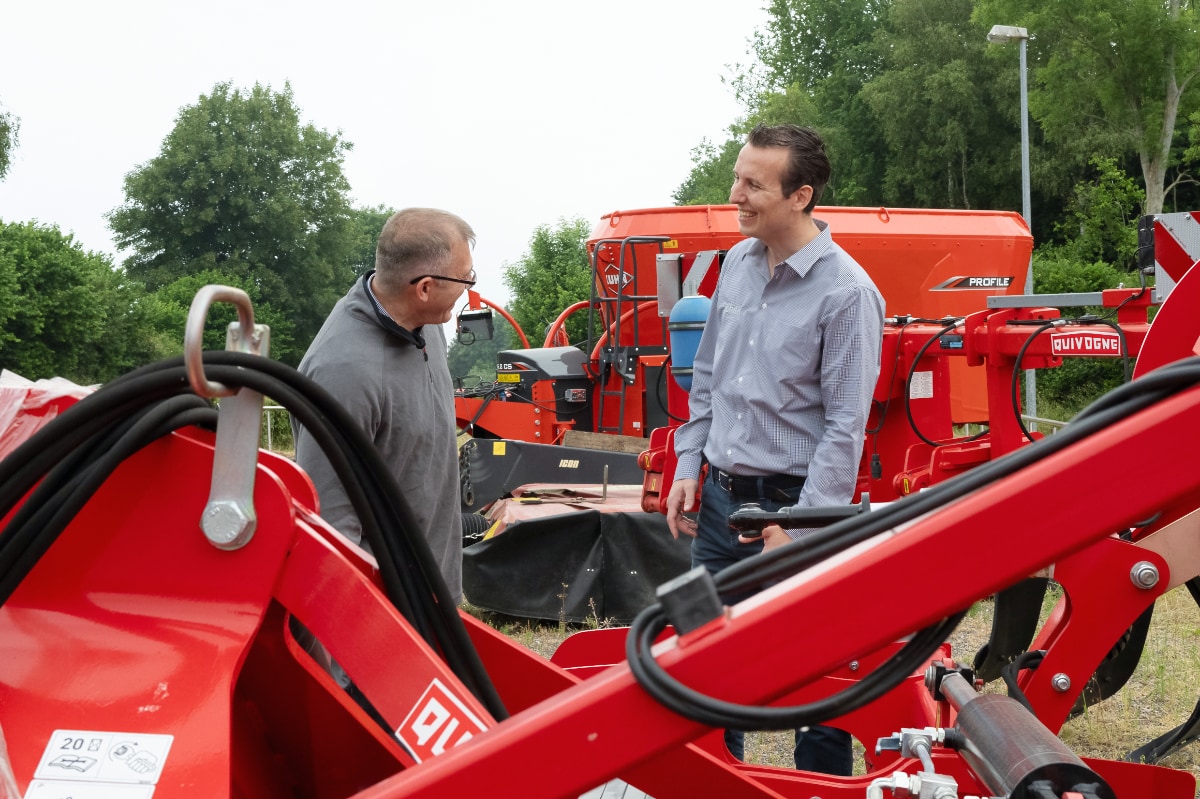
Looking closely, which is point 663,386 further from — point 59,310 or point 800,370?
point 59,310

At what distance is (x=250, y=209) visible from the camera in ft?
169

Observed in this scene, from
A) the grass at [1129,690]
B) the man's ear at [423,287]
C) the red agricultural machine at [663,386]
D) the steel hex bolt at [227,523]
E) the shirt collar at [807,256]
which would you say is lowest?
the grass at [1129,690]

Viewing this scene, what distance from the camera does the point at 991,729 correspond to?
2166mm

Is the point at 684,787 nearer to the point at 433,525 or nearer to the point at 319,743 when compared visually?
the point at 319,743

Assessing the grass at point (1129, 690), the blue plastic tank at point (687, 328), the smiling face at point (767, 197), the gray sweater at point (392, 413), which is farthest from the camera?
the blue plastic tank at point (687, 328)

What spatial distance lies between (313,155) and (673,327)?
52672 mm

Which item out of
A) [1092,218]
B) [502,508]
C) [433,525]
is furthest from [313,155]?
[433,525]

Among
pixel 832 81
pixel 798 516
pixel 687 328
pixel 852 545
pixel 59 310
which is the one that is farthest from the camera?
pixel 832 81

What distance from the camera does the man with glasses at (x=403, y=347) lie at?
2885 millimetres

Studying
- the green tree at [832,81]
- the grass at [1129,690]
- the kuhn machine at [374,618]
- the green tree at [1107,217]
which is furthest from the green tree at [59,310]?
the kuhn machine at [374,618]

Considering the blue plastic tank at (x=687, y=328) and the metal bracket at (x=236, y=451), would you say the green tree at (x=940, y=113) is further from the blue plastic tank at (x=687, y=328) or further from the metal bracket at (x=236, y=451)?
the metal bracket at (x=236, y=451)

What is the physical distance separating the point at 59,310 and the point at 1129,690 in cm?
3316

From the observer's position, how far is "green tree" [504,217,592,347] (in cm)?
4225

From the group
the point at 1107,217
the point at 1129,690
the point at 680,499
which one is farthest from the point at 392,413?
the point at 1107,217
